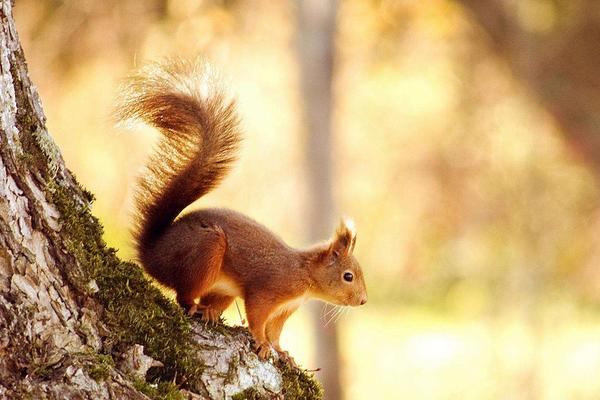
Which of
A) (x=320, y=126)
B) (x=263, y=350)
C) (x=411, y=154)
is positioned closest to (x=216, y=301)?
(x=263, y=350)

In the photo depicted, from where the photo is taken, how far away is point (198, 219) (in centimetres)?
185

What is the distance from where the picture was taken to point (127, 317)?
142 cm

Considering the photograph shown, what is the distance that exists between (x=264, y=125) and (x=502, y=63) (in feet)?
5.32

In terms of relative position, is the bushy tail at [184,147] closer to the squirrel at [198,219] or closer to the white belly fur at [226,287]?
the squirrel at [198,219]

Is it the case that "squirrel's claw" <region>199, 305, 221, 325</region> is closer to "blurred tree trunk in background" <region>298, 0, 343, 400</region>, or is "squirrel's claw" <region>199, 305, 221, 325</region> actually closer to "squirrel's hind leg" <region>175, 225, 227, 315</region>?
"squirrel's hind leg" <region>175, 225, 227, 315</region>

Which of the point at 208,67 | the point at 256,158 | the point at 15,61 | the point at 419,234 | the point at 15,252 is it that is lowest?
the point at 15,252

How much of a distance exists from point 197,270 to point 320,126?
2620 millimetres

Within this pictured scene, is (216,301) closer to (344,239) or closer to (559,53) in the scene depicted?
(344,239)

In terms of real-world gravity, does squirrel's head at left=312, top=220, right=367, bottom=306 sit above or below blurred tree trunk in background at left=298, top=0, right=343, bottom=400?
below

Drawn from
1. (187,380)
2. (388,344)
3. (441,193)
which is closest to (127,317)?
(187,380)

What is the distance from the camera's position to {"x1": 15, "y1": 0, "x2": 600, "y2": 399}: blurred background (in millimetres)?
5145

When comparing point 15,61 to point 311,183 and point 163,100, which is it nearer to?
point 163,100

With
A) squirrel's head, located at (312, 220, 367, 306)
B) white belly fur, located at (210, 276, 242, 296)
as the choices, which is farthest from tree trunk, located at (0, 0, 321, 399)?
squirrel's head, located at (312, 220, 367, 306)

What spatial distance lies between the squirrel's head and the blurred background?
217cm
